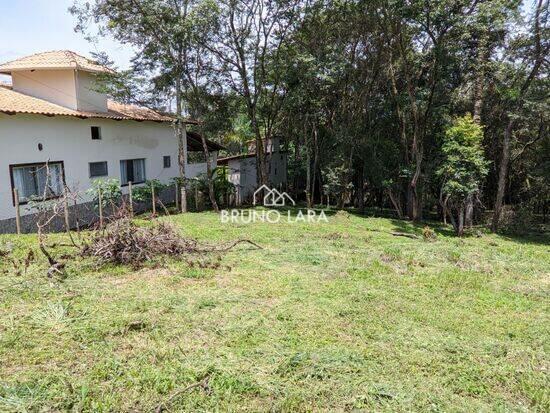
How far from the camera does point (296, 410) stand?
3.09 m

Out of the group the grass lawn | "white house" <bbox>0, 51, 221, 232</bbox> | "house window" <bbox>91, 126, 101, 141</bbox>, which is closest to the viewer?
the grass lawn

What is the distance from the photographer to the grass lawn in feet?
10.6

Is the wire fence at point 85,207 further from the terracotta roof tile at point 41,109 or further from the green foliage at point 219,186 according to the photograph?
the terracotta roof tile at point 41,109

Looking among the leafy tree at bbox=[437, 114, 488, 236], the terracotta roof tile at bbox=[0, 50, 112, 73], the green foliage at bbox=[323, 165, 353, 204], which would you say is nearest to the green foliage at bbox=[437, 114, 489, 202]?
the leafy tree at bbox=[437, 114, 488, 236]

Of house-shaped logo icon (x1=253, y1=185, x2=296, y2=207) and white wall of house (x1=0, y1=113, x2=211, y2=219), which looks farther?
house-shaped logo icon (x1=253, y1=185, x2=296, y2=207)

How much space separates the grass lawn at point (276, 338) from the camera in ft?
10.6

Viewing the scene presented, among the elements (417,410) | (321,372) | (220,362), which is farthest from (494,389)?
(220,362)

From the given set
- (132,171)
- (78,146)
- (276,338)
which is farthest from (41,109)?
(276,338)

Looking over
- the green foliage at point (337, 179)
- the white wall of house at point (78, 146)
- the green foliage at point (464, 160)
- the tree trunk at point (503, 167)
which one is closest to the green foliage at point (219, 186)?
the white wall of house at point (78, 146)

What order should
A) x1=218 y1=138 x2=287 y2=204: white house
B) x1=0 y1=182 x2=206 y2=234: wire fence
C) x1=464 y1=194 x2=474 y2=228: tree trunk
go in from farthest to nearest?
x1=218 y1=138 x2=287 y2=204: white house
x1=464 y1=194 x2=474 y2=228: tree trunk
x1=0 y1=182 x2=206 y2=234: wire fence

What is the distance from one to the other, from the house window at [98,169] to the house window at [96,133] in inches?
35.7

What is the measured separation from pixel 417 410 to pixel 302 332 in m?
1.54

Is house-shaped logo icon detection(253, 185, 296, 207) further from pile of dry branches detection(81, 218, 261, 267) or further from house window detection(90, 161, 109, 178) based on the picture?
pile of dry branches detection(81, 218, 261, 267)

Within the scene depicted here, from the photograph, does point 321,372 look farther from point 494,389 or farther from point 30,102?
point 30,102
